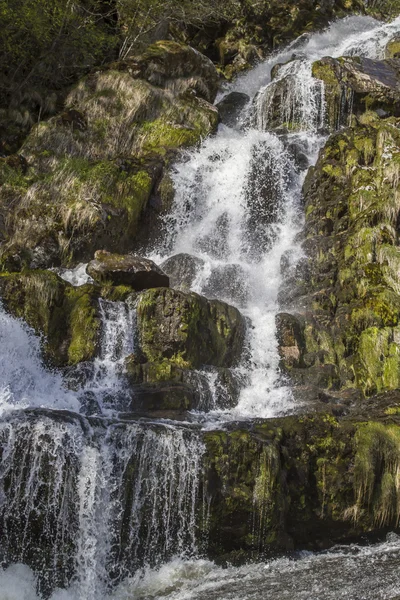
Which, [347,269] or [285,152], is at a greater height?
[285,152]

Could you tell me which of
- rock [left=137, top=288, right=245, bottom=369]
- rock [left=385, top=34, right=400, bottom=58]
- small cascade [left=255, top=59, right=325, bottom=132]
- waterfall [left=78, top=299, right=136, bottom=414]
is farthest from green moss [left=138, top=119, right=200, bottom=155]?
rock [left=385, top=34, right=400, bottom=58]

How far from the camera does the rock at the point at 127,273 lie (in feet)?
50.2

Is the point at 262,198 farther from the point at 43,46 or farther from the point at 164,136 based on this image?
the point at 43,46

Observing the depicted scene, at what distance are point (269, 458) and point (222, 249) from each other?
10.2 m

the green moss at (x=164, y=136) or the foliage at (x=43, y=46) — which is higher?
the foliage at (x=43, y=46)

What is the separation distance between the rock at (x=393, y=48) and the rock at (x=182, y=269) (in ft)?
48.8

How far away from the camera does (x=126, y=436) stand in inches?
384

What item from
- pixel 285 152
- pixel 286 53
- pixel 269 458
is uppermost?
pixel 286 53

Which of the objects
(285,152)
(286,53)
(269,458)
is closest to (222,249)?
(285,152)

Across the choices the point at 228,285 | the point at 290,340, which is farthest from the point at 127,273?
the point at 290,340

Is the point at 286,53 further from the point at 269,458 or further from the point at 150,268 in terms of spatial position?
the point at 269,458

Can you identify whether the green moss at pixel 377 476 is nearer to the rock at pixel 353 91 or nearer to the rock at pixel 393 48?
the rock at pixel 353 91

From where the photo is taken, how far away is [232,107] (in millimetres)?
25500

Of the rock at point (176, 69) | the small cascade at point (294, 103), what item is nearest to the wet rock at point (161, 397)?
the small cascade at point (294, 103)
